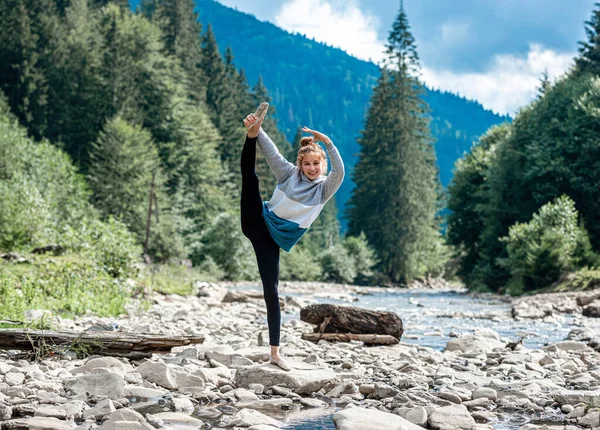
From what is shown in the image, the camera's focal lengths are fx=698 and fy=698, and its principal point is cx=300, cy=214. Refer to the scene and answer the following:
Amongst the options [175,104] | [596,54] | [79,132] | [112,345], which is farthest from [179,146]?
[112,345]

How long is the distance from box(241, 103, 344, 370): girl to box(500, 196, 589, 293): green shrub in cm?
2118

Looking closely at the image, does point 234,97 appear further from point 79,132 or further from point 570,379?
point 570,379

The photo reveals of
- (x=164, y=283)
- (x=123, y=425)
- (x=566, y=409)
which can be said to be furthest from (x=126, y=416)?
(x=164, y=283)

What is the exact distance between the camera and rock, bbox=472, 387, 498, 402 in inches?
223

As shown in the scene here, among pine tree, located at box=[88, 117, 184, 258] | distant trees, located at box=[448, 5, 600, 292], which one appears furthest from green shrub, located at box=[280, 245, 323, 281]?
distant trees, located at box=[448, 5, 600, 292]

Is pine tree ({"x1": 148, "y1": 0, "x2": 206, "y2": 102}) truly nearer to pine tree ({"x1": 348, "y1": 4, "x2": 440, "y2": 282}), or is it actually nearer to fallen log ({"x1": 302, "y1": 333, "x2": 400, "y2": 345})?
pine tree ({"x1": 348, "y1": 4, "x2": 440, "y2": 282})

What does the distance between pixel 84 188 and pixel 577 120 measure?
25.1 meters

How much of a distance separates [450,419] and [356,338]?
4687 millimetres

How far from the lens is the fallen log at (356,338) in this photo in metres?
9.27

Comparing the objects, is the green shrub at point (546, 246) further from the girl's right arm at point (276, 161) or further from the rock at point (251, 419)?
the rock at point (251, 419)

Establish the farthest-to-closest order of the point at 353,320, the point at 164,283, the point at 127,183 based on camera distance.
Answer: the point at 127,183
the point at 164,283
the point at 353,320

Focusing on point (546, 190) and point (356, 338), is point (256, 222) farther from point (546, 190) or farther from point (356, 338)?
point (546, 190)

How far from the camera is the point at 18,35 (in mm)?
45719

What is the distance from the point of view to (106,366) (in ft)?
Result: 19.9
